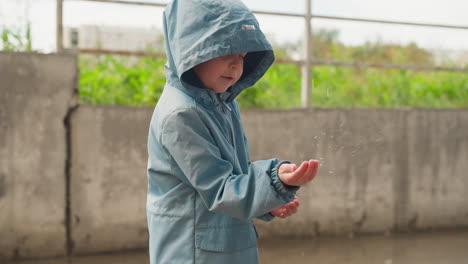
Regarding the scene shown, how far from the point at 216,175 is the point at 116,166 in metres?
2.62

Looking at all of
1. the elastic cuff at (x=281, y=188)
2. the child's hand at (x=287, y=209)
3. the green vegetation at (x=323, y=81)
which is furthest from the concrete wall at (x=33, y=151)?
the elastic cuff at (x=281, y=188)

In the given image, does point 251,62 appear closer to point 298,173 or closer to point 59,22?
point 298,173

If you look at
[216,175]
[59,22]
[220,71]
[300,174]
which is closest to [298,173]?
[300,174]

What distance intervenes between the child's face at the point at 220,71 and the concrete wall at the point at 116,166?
1639 mm

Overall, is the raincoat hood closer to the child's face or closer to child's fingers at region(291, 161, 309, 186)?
the child's face

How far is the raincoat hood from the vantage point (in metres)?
1.55

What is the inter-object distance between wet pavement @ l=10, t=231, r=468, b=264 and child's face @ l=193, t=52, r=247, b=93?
2.48 metres

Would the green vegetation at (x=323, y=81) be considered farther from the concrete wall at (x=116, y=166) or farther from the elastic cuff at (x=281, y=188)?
the elastic cuff at (x=281, y=188)

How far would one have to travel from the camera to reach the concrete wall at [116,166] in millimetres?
3711

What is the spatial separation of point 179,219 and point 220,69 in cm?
45

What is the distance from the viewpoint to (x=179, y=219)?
1.56m

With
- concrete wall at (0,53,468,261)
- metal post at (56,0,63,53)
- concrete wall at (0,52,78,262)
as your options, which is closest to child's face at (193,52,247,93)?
concrete wall at (0,53,468,261)

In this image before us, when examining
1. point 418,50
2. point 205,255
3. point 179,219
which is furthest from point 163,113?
point 418,50

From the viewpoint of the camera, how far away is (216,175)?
1.45 m
